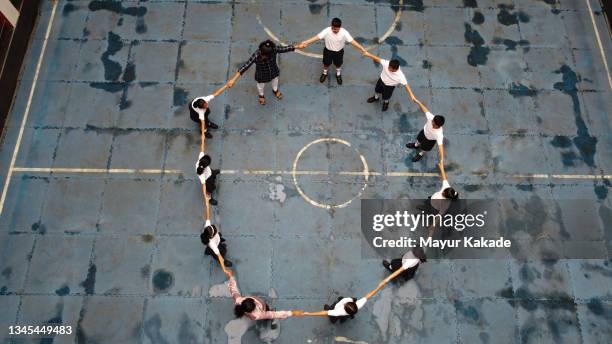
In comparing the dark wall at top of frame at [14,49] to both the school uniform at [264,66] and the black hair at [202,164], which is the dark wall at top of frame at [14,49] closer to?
the black hair at [202,164]

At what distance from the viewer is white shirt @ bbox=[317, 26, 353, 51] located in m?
11.5

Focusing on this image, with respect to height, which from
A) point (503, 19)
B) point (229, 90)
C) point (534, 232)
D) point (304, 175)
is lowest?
point (534, 232)

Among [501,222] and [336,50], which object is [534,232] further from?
[336,50]

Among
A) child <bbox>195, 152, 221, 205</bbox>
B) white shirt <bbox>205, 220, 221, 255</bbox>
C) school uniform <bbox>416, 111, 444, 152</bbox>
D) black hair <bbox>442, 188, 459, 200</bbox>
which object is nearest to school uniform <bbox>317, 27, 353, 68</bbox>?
school uniform <bbox>416, 111, 444, 152</bbox>

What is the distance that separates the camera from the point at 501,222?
11.8 meters

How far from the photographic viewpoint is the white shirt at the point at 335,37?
1155 cm

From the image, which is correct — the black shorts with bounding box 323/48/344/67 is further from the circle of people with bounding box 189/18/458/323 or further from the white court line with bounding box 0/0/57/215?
the white court line with bounding box 0/0/57/215

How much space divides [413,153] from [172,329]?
7.25 m

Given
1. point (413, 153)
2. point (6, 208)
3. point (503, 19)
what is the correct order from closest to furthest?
1. point (6, 208)
2. point (413, 153)
3. point (503, 19)

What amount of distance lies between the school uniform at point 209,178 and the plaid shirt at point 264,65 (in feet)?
7.80

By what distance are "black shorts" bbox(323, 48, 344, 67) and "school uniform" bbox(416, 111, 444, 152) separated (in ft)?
8.95

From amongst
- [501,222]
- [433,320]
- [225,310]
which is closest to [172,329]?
[225,310]

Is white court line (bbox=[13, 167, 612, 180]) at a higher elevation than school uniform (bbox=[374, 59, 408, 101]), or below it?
below

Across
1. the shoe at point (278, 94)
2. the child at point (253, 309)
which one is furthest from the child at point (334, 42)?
the child at point (253, 309)
